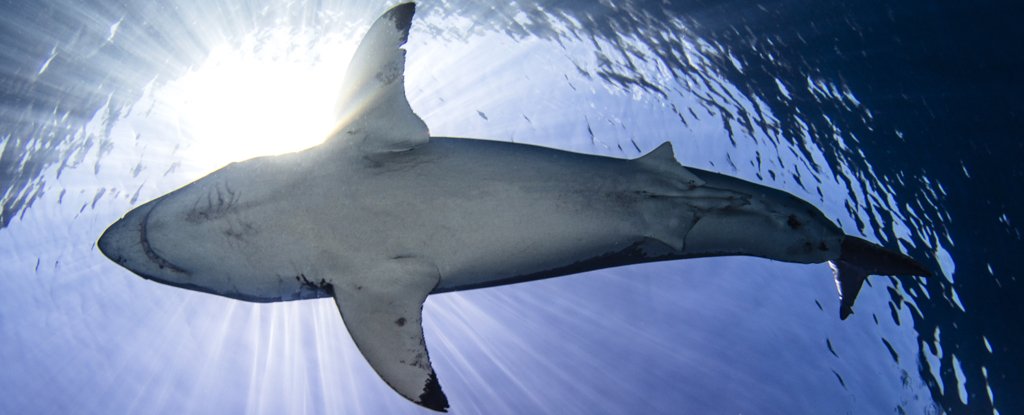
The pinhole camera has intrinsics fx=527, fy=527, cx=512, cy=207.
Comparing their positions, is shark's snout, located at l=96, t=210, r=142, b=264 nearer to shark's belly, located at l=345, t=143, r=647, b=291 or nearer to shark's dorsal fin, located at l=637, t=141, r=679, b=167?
shark's belly, located at l=345, t=143, r=647, b=291

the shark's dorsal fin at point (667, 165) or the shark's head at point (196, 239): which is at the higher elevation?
the shark's head at point (196, 239)

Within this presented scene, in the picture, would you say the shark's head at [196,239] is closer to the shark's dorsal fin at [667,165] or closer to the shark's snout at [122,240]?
the shark's snout at [122,240]

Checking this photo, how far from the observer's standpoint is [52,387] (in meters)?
16.1

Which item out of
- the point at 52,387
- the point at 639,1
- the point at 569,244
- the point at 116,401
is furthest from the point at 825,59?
the point at 52,387

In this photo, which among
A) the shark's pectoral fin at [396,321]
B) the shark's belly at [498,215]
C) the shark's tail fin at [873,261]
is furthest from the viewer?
the shark's tail fin at [873,261]

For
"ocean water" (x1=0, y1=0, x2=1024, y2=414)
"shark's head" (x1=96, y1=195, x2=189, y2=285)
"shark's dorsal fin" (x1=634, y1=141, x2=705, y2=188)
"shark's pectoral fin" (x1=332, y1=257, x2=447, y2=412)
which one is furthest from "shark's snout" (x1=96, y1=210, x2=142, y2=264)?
"ocean water" (x1=0, y1=0, x2=1024, y2=414)

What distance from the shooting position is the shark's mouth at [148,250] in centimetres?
300

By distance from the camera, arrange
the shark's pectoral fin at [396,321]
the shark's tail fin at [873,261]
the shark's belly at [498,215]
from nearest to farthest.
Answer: the shark's pectoral fin at [396,321]
the shark's belly at [498,215]
the shark's tail fin at [873,261]

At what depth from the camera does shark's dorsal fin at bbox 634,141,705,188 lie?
3.44 m

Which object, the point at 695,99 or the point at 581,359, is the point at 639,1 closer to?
the point at 695,99

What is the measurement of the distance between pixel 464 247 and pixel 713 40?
29.8 ft

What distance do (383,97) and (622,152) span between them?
9101mm

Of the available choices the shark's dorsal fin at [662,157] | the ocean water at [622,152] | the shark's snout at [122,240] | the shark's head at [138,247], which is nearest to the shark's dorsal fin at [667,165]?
the shark's dorsal fin at [662,157]

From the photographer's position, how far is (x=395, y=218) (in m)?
3.18
